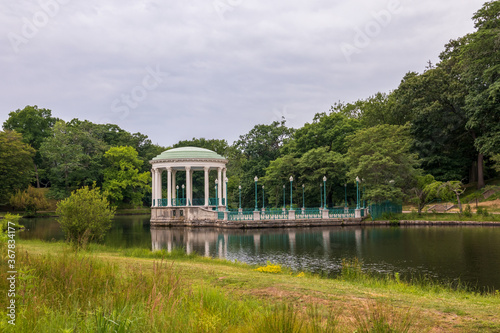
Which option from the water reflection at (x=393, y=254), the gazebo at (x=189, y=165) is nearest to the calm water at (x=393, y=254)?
the water reflection at (x=393, y=254)

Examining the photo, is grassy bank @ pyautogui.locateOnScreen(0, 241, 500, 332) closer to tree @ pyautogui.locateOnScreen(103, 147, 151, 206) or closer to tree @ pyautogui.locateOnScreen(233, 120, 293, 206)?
tree @ pyautogui.locateOnScreen(233, 120, 293, 206)

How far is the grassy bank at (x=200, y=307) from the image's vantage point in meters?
5.10

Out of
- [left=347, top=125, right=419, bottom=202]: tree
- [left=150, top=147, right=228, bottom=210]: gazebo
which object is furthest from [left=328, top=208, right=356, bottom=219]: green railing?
[left=150, top=147, right=228, bottom=210]: gazebo

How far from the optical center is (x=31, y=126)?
81812 millimetres

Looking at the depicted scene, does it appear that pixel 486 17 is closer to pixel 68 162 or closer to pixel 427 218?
pixel 427 218

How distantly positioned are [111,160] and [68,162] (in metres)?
7.14

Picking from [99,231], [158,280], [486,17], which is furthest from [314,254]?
[486,17]

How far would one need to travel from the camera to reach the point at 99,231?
73.7 ft

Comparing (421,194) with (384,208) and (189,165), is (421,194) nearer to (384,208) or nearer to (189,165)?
(384,208)

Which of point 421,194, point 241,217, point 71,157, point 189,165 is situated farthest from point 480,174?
point 71,157

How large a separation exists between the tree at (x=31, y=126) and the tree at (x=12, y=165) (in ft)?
42.5

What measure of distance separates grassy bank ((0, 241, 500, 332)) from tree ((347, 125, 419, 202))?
3468 cm

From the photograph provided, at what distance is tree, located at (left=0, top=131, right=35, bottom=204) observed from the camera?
61.9 meters

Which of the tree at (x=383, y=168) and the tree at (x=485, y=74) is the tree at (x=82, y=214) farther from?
the tree at (x=485, y=74)
